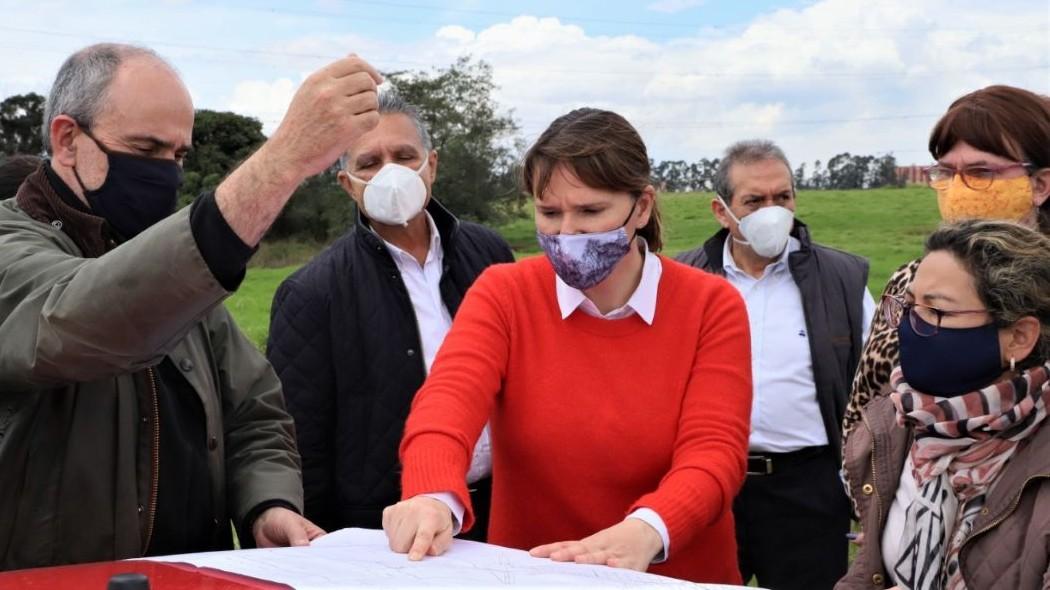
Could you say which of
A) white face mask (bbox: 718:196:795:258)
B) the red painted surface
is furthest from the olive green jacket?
white face mask (bbox: 718:196:795:258)

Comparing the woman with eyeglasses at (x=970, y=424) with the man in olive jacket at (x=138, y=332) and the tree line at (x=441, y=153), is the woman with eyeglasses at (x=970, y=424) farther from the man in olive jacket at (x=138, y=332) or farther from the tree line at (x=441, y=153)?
the tree line at (x=441, y=153)

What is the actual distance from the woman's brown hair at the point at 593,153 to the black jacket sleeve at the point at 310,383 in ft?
5.26

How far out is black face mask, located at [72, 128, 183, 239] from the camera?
2.90 m

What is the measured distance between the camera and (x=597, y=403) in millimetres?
3029

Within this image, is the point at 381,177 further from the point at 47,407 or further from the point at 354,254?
the point at 47,407

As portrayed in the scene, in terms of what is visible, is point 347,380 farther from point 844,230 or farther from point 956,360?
point 844,230

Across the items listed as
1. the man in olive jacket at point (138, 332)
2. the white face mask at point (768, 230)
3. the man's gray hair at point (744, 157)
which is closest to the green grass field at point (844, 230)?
the man's gray hair at point (744, 157)

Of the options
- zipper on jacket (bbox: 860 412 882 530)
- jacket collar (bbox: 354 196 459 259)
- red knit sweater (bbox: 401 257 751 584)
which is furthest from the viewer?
jacket collar (bbox: 354 196 459 259)

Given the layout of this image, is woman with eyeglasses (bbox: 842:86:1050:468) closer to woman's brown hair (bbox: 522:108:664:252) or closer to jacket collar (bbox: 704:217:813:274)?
woman's brown hair (bbox: 522:108:664:252)

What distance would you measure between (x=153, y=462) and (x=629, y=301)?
132 centimetres

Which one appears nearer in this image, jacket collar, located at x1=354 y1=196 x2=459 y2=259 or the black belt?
jacket collar, located at x1=354 y1=196 x2=459 y2=259

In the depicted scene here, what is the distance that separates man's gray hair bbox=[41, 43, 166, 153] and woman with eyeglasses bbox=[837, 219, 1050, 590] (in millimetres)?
2186

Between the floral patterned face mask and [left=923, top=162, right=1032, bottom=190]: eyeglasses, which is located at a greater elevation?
[left=923, top=162, right=1032, bottom=190]: eyeglasses

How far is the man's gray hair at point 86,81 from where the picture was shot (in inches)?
115
